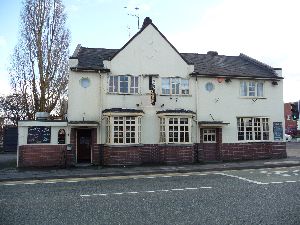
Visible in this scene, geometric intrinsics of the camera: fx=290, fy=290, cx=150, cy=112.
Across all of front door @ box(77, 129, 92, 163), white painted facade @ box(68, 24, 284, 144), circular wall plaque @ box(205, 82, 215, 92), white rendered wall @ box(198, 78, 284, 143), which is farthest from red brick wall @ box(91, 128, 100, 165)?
circular wall plaque @ box(205, 82, 215, 92)

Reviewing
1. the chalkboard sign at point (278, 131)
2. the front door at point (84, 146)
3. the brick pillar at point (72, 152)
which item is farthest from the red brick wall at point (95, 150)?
the chalkboard sign at point (278, 131)

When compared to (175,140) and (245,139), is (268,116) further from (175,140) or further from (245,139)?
(175,140)

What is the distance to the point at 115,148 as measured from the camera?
19.5 metres

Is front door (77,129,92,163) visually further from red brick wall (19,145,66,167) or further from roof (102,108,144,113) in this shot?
roof (102,108,144,113)

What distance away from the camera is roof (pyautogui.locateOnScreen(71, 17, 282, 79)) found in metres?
21.1

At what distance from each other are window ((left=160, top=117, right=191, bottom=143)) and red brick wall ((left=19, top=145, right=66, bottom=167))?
6974 mm

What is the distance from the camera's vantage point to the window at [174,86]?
21359 mm

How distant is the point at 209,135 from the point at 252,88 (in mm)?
5288

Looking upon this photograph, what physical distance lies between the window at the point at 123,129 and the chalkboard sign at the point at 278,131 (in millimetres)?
11047

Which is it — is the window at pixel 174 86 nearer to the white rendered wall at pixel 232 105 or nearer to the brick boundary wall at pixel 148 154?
the white rendered wall at pixel 232 105

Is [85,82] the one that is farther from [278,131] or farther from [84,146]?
[278,131]

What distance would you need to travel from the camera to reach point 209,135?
72.5 ft

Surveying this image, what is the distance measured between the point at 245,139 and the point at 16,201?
17.6 meters

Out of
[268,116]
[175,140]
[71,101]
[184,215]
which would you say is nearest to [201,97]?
[175,140]
